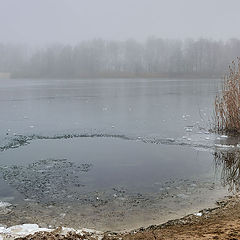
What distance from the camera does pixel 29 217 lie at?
638 cm

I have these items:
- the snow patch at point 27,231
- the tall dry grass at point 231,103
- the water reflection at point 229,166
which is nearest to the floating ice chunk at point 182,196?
the water reflection at point 229,166

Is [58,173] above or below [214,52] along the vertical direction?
below

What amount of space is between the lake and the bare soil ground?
394 millimetres

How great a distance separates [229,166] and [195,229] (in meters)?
4.71

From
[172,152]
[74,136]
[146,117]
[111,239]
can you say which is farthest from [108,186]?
[146,117]

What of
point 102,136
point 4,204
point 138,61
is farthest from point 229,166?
point 138,61

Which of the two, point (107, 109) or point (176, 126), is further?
point (107, 109)

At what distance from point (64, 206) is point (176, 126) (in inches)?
369

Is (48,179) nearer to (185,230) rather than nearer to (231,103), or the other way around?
→ (185,230)

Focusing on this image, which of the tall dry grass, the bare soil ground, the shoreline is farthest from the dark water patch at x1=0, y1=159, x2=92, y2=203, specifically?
the tall dry grass

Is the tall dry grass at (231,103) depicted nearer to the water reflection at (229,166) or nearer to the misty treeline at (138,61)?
the water reflection at (229,166)

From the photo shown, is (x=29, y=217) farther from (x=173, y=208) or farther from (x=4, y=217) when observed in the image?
(x=173, y=208)

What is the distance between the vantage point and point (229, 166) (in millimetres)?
9641

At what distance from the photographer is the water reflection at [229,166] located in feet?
27.0
